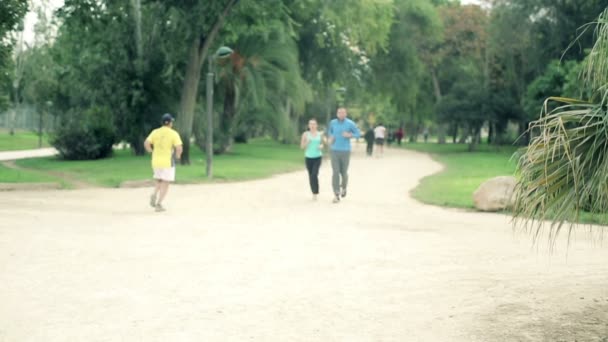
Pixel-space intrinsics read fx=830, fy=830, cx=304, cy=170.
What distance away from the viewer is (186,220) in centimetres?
1362

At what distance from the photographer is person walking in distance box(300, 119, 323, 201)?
59.0ft

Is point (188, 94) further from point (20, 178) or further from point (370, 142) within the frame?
point (370, 142)

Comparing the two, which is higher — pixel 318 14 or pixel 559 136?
pixel 318 14

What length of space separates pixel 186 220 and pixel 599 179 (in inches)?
349

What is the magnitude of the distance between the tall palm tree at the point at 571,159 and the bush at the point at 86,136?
30704mm

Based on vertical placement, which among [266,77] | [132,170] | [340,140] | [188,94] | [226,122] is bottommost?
[132,170]

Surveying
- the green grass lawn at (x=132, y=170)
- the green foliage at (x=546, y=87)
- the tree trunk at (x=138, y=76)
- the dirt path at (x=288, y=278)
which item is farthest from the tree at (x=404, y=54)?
the dirt path at (x=288, y=278)

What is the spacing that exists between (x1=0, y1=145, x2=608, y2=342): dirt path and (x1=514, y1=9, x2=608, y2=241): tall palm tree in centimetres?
97

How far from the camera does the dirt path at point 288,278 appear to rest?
630 centimetres

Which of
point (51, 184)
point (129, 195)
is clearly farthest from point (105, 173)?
point (129, 195)

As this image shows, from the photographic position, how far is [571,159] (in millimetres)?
5832

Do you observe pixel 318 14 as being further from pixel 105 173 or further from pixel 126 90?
pixel 105 173

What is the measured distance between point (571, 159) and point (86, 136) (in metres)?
31.4

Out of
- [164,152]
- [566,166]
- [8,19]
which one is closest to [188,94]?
[8,19]
